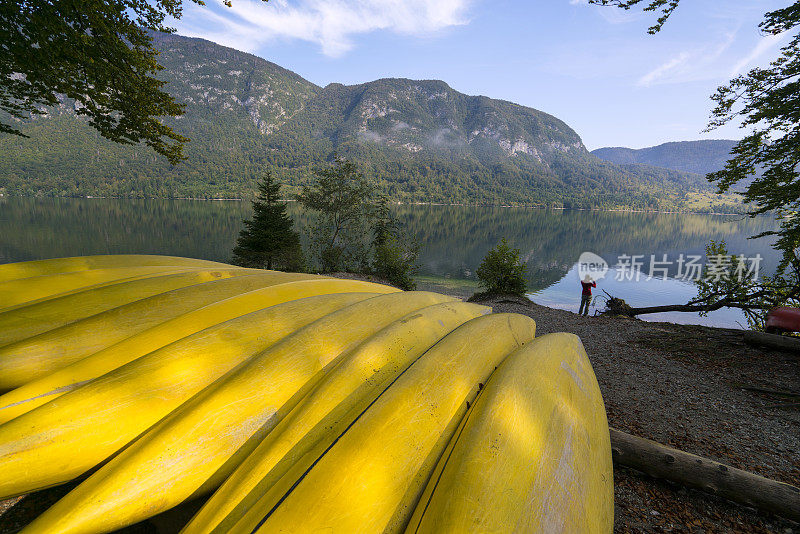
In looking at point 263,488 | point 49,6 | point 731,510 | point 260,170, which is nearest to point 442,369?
point 263,488

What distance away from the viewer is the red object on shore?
18.1 ft

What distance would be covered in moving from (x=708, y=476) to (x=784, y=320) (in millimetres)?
5792

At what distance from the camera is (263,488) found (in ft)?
4.06

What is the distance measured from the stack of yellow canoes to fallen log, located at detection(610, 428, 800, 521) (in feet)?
2.59

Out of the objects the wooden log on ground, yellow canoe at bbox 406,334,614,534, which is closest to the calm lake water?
the wooden log on ground

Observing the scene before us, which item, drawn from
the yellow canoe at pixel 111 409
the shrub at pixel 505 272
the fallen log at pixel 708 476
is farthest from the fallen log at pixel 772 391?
the shrub at pixel 505 272

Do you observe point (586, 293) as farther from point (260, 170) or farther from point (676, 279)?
point (260, 170)

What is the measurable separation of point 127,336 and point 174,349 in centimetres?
60

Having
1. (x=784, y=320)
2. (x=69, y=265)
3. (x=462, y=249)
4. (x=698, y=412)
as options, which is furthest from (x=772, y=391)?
(x=462, y=249)

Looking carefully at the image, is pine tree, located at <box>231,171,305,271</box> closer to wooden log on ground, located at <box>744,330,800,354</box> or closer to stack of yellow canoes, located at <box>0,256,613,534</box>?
stack of yellow canoes, located at <box>0,256,613,534</box>

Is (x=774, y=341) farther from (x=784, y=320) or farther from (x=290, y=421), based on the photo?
(x=290, y=421)

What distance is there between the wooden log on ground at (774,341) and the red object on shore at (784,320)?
36cm

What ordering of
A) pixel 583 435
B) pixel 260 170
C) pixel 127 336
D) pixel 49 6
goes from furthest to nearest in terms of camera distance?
1. pixel 260 170
2. pixel 49 6
3. pixel 127 336
4. pixel 583 435

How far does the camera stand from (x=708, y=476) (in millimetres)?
2355
